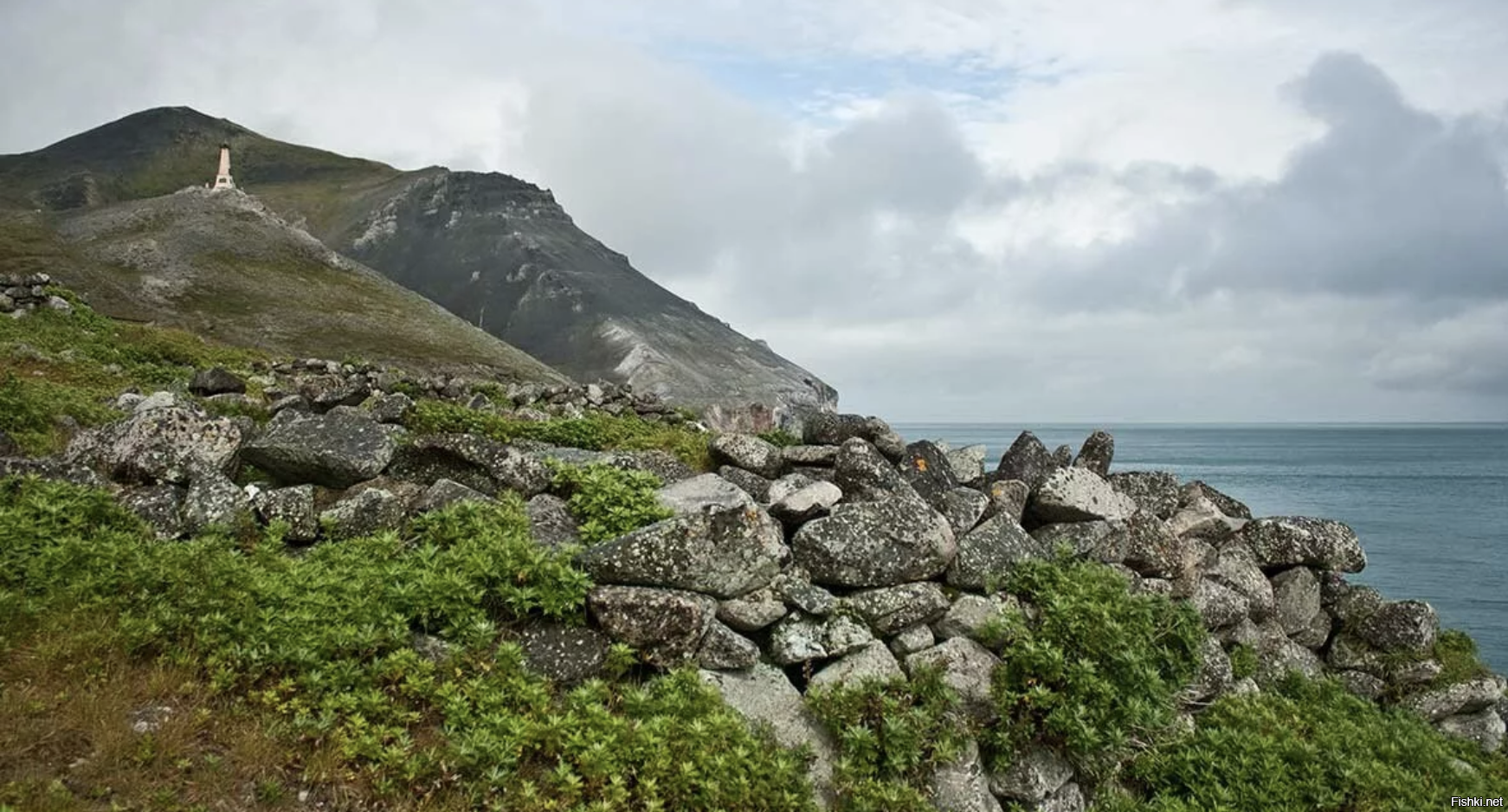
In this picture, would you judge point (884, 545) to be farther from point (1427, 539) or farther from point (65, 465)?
point (1427, 539)

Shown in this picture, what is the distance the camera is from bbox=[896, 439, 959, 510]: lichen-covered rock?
11.1 m

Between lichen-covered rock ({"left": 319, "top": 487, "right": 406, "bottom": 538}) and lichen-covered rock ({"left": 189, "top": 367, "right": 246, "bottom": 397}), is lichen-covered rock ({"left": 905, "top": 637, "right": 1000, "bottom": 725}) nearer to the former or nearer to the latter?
lichen-covered rock ({"left": 319, "top": 487, "right": 406, "bottom": 538})

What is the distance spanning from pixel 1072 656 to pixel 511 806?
18.2 ft

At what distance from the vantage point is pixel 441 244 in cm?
11594

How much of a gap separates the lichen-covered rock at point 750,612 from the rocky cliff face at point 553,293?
5599 cm

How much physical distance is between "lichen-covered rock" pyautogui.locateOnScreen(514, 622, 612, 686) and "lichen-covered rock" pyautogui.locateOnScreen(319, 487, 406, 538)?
2.38 meters

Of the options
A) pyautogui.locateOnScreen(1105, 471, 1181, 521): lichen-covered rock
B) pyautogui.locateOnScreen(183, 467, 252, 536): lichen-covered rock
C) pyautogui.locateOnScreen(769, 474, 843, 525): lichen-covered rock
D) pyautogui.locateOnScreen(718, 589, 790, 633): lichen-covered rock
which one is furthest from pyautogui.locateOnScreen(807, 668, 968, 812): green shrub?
pyautogui.locateOnScreen(1105, 471, 1181, 521): lichen-covered rock

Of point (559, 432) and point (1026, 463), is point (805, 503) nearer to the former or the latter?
point (1026, 463)

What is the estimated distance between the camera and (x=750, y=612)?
8133 mm

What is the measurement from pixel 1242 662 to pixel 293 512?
37.6 ft

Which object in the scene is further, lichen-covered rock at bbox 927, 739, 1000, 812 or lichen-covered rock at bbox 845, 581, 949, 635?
lichen-covered rock at bbox 845, 581, 949, 635

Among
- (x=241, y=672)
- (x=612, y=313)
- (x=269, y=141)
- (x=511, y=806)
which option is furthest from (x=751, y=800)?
(x=269, y=141)

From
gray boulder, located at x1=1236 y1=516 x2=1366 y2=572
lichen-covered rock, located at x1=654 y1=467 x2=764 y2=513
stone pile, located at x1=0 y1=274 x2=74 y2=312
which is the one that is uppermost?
stone pile, located at x1=0 y1=274 x2=74 y2=312

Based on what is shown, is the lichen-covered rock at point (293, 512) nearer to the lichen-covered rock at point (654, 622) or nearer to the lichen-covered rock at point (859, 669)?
the lichen-covered rock at point (654, 622)
